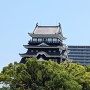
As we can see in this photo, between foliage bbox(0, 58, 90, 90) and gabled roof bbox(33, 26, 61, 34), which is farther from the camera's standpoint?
gabled roof bbox(33, 26, 61, 34)

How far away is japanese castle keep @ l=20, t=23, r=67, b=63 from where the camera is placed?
267ft

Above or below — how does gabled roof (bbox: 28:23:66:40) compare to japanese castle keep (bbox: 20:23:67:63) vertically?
above

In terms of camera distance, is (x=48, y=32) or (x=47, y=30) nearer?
(x=48, y=32)

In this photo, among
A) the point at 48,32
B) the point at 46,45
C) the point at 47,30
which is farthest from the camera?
the point at 47,30

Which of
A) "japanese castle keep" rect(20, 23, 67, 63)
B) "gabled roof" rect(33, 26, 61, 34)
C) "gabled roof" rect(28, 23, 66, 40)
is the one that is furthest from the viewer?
"gabled roof" rect(33, 26, 61, 34)

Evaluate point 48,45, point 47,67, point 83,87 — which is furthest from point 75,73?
point 48,45

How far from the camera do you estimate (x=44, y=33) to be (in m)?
83.9

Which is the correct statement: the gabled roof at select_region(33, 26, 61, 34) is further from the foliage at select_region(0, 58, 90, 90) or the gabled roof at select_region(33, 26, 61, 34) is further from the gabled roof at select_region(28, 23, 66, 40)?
the foliage at select_region(0, 58, 90, 90)

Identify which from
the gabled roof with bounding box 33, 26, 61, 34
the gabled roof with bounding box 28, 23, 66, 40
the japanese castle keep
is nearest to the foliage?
the japanese castle keep

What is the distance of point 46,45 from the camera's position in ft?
269

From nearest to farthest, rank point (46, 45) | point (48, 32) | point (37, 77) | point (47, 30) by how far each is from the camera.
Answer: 1. point (37, 77)
2. point (46, 45)
3. point (48, 32)
4. point (47, 30)

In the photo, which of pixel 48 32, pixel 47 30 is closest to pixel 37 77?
pixel 48 32

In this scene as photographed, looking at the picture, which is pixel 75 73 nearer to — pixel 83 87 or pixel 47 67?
pixel 83 87

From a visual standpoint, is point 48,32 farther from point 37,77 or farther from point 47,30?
point 37,77
